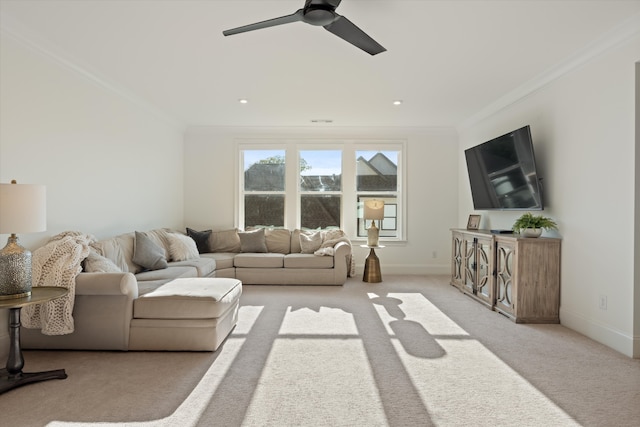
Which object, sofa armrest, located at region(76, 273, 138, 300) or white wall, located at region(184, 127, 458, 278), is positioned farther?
white wall, located at region(184, 127, 458, 278)

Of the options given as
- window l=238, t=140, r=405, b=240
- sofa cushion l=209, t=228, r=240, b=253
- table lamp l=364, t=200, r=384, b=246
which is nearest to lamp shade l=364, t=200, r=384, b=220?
table lamp l=364, t=200, r=384, b=246

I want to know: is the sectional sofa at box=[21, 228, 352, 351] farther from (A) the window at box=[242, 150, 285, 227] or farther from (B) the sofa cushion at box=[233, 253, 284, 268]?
(A) the window at box=[242, 150, 285, 227]

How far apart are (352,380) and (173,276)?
2439 millimetres

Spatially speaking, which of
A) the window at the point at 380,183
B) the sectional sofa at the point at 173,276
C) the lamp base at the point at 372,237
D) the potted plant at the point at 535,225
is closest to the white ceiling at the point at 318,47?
the potted plant at the point at 535,225

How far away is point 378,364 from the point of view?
284 centimetres

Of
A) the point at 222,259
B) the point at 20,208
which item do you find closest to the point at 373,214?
the point at 222,259

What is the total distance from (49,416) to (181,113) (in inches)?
180

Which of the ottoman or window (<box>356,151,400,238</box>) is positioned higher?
window (<box>356,151,400,238</box>)

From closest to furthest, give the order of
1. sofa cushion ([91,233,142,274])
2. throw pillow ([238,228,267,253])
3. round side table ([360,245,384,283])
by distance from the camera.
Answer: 1. sofa cushion ([91,233,142,274])
2. round side table ([360,245,384,283])
3. throw pillow ([238,228,267,253])

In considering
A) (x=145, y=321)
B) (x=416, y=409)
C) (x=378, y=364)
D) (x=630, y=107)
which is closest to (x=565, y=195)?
(x=630, y=107)

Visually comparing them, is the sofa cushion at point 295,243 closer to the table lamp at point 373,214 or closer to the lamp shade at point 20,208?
the table lamp at point 373,214

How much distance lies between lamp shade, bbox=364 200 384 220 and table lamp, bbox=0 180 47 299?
444 cm

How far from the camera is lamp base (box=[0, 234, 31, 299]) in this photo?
2396 mm

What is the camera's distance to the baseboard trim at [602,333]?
302cm
